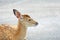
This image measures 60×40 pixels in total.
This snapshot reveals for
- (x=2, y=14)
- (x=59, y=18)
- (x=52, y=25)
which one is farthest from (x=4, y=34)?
(x=2, y=14)

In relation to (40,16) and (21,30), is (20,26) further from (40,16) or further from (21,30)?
(40,16)

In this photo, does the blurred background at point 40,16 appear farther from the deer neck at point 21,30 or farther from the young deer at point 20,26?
the deer neck at point 21,30

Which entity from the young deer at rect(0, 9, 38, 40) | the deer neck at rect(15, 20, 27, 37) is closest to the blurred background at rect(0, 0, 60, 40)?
the young deer at rect(0, 9, 38, 40)

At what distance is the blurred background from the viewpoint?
42.4ft

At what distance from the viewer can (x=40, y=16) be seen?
16.3 meters

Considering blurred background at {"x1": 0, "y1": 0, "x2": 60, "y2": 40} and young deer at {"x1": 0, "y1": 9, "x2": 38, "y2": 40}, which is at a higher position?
young deer at {"x1": 0, "y1": 9, "x2": 38, "y2": 40}

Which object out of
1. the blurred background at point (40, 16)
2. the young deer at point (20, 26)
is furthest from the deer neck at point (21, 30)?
the blurred background at point (40, 16)

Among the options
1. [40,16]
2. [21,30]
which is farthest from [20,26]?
[40,16]

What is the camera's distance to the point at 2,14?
17.1m

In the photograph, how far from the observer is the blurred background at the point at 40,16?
42.4 feet

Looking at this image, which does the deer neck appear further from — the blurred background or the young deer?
the blurred background

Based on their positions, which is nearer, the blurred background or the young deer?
the young deer

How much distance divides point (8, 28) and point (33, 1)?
11604mm

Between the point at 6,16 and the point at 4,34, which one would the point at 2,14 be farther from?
the point at 4,34
